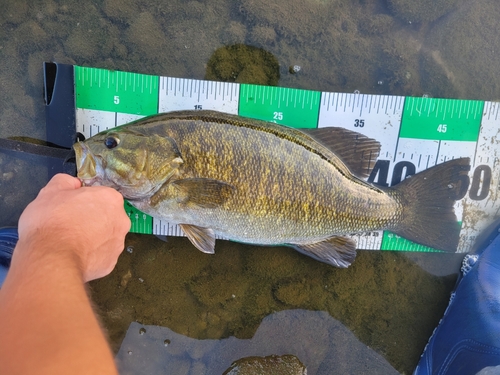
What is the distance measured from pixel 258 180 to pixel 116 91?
51.3 inches

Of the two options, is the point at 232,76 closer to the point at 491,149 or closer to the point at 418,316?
the point at 491,149

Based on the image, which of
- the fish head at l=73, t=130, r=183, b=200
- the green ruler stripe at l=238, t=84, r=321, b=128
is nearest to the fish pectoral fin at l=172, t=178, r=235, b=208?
the fish head at l=73, t=130, r=183, b=200

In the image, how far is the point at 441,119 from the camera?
2652mm

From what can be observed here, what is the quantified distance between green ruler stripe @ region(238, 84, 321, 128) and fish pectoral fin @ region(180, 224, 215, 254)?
927mm

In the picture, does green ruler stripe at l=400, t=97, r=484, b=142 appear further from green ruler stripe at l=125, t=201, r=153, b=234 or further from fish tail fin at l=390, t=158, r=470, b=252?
green ruler stripe at l=125, t=201, r=153, b=234

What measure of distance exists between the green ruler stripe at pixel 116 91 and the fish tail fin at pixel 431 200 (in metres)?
1.92

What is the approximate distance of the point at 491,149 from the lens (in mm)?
2650

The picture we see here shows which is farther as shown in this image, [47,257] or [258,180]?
[258,180]

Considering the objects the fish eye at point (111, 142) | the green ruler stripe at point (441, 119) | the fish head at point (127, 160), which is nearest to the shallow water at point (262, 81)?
the green ruler stripe at point (441, 119)

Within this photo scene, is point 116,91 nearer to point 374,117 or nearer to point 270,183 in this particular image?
point 270,183

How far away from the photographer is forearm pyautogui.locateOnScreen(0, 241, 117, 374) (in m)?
1.34

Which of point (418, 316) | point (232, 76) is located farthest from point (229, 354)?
point (232, 76)

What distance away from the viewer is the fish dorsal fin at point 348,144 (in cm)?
235

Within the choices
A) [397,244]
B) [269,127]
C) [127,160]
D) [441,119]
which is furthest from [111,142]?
[441,119]
